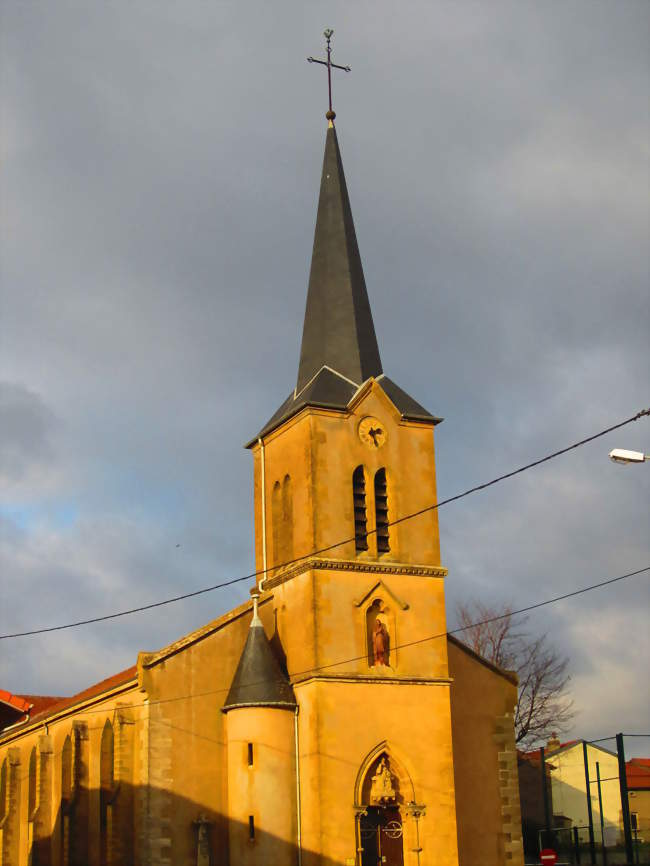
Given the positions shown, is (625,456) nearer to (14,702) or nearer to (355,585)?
(355,585)

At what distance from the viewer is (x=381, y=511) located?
34.3m

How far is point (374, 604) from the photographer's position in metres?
33.1

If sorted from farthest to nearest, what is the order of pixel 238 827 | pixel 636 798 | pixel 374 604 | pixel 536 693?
pixel 636 798
pixel 536 693
pixel 374 604
pixel 238 827

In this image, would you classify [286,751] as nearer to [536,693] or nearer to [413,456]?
[413,456]

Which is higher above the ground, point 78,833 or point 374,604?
point 374,604

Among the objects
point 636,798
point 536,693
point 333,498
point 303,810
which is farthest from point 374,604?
point 636,798

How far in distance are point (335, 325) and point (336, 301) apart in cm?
84

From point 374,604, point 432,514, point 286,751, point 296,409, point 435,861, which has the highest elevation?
point 296,409

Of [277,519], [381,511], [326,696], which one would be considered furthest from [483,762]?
[277,519]

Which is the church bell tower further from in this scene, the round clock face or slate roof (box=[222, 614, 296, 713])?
slate roof (box=[222, 614, 296, 713])

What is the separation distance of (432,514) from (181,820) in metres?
11.5

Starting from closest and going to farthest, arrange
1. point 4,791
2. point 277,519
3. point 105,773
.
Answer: point 277,519, point 105,773, point 4,791

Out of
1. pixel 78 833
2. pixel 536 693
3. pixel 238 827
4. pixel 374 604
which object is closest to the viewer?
pixel 238 827

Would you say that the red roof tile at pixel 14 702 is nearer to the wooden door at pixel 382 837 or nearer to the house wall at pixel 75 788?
the house wall at pixel 75 788
